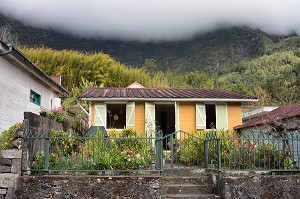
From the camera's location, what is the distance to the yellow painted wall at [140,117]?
55.6ft

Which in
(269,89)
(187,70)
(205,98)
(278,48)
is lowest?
(205,98)

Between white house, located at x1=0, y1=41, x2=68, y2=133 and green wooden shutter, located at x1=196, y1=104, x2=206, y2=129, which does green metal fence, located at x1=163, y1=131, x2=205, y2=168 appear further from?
white house, located at x1=0, y1=41, x2=68, y2=133

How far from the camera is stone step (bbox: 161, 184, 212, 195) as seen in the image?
9016 millimetres

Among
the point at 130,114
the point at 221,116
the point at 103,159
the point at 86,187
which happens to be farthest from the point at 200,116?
the point at 86,187

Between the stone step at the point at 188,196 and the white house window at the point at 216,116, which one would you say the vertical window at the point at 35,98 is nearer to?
the white house window at the point at 216,116

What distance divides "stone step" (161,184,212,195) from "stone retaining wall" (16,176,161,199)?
0.79 m

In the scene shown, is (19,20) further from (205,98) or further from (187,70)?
(205,98)

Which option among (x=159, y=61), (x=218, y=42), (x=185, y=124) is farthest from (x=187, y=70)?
(x=185, y=124)

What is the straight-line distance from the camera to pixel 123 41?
6456 cm

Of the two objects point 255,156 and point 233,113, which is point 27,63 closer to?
point 255,156

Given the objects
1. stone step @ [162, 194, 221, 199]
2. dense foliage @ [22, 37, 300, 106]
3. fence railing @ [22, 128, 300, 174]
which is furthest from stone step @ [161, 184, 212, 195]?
dense foliage @ [22, 37, 300, 106]

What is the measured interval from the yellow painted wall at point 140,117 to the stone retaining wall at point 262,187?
8.68 metres

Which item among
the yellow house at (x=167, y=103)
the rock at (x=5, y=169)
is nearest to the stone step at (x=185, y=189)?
the rock at (x=5, y=169)

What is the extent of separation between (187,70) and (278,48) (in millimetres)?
16397
